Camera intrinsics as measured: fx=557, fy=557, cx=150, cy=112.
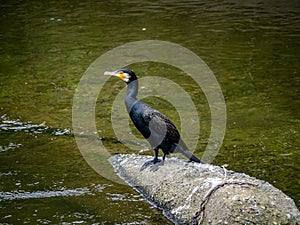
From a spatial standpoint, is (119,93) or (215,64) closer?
(119,93)

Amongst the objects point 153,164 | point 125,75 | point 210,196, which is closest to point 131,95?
point 125,75

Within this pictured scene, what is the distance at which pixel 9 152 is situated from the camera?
6.90m

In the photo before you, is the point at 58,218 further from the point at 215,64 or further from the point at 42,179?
the point at 215,64

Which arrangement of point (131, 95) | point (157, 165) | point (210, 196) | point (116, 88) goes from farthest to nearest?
point (116, 88) < point (131, 95) < point (157, 165) < point (210, 196)

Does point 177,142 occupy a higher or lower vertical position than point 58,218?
higher

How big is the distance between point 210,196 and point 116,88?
460 cm

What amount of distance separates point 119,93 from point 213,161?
9.59ft

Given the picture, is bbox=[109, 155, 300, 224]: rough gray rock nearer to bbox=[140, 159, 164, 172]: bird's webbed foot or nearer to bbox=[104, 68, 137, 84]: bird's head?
bbox=[140, 159, 164, 172]: bird's webbed foot

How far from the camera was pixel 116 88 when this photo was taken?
938 cm

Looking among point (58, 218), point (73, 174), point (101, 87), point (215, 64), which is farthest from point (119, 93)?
point (58, 218)

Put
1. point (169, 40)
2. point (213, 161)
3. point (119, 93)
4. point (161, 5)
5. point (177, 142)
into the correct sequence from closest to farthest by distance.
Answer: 1. point (177, 142)
2. point (213, 161)
3. point (119, 93)
4. point (169, 40)
5. point (161, 5)

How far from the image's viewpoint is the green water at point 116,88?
590 cm

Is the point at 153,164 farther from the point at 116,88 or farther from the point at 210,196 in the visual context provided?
the point at 116,88

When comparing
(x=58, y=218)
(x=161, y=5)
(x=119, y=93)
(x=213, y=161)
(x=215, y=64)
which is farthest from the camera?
(x=161, y=5)
